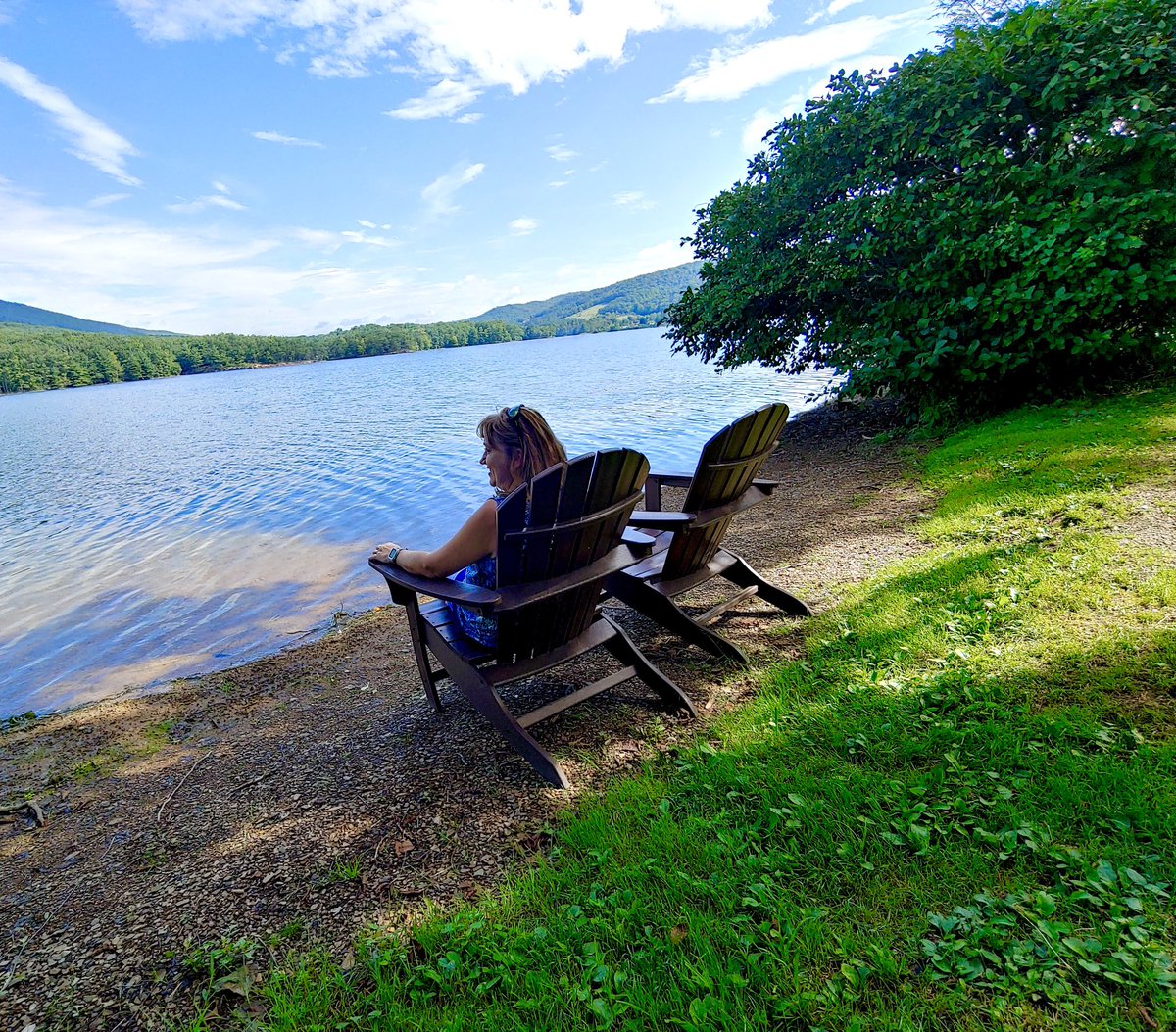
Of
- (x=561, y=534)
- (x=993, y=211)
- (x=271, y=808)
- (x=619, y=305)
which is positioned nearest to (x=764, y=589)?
(x=561, y=534)

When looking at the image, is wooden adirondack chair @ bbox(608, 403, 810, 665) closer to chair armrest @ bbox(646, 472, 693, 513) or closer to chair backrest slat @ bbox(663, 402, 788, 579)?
chair backrest slat @ bbox(663, 402, 788, 579)

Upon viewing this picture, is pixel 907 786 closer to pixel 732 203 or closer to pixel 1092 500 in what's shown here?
pixel 1092 500

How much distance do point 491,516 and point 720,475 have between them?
4.91ft

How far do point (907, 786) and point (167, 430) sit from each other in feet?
117

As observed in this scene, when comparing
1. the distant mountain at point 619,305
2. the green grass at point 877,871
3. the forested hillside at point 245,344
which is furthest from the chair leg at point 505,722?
the distant mountain at point 619,305

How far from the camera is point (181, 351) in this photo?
104m

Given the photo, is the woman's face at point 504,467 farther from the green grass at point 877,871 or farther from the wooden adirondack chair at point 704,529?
the green grass at point 877,871

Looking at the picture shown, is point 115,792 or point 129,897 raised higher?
point 129,897

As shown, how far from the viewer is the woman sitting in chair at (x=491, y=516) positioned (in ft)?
10.6

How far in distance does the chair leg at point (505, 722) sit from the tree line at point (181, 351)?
108679 mm

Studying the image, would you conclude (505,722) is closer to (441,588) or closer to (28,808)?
(441,588)

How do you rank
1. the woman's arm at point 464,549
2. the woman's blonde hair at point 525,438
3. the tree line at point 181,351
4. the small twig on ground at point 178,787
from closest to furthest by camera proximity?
the woman's arm at point 464,549, the small twig on ground at point 178,787, the woman's blonde hair at point 525,438, the tree line at point 181,351

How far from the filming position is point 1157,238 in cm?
750

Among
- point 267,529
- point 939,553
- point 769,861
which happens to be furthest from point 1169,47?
point 267,529
